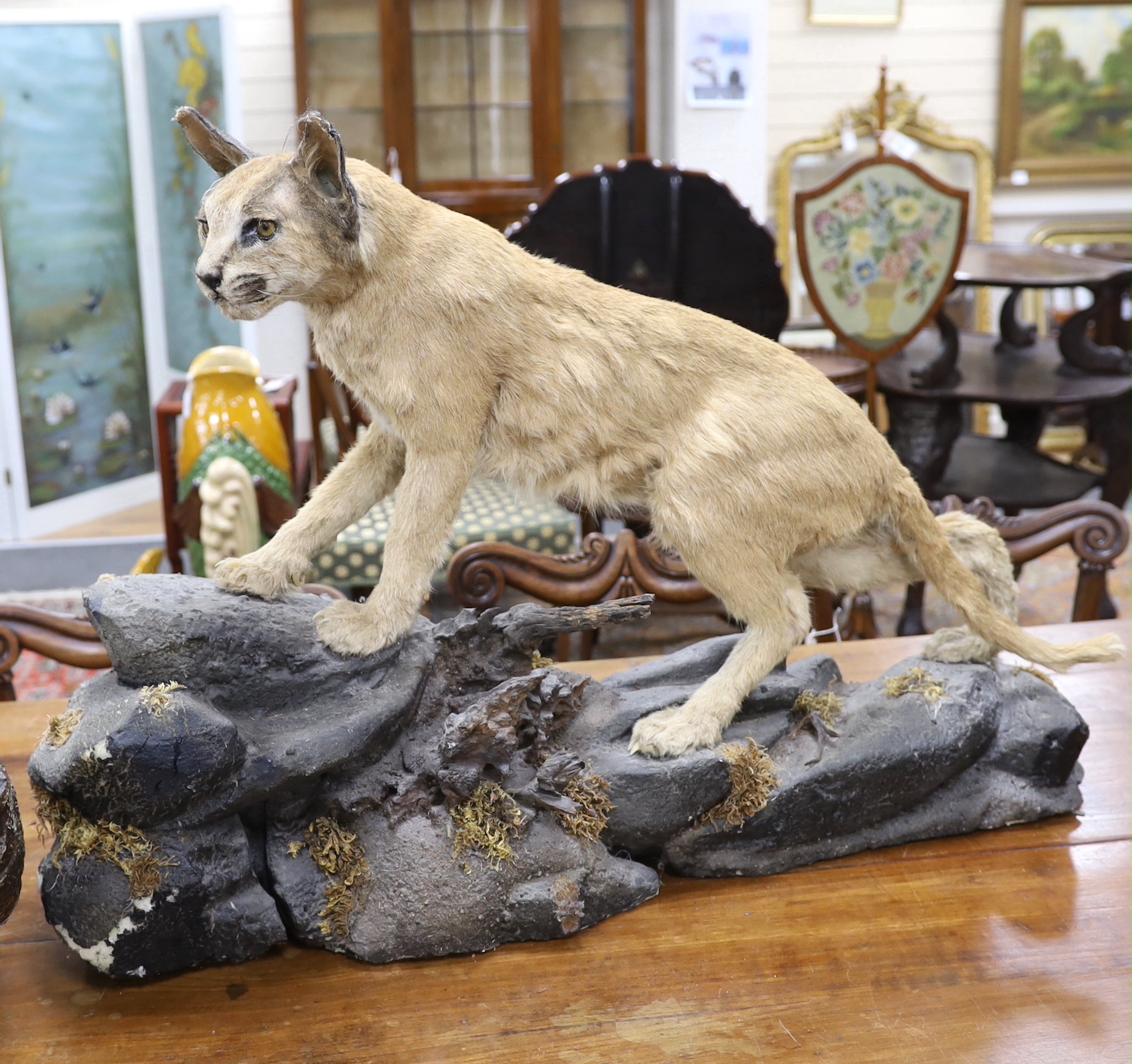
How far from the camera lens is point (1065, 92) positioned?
14.4 ft

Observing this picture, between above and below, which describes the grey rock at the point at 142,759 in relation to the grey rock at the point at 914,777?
above

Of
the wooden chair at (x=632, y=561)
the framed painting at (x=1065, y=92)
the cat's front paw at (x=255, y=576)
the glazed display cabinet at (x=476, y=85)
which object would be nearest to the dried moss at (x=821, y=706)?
the wooden chair at (x=632, y=561)

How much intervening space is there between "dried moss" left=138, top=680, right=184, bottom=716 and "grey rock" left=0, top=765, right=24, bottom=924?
0.44ft

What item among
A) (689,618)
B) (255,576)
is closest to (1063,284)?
(689,618)

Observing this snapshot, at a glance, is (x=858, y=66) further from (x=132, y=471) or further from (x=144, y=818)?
(x=144, y=818)

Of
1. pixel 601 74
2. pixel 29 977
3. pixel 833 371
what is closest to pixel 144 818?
pixel 29 977

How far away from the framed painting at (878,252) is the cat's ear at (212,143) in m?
1.49

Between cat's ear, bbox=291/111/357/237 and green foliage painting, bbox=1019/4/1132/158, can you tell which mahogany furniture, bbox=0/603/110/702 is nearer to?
cat's ear, bbox=291/111/357/237

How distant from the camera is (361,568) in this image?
2275 millimetres

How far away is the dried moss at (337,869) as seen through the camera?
3.22 ft

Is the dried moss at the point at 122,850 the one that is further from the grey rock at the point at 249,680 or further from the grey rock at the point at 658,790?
the grey rock at the point at 658,790

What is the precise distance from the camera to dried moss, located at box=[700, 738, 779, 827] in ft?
3.46

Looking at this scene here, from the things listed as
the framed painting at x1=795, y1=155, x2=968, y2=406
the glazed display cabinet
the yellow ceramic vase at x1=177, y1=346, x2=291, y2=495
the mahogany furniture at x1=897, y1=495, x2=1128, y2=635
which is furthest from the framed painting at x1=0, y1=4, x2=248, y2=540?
the mahogany furniture at x1=897, y1=495, x2=1128, y2=635

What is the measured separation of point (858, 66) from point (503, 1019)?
13.7ft
